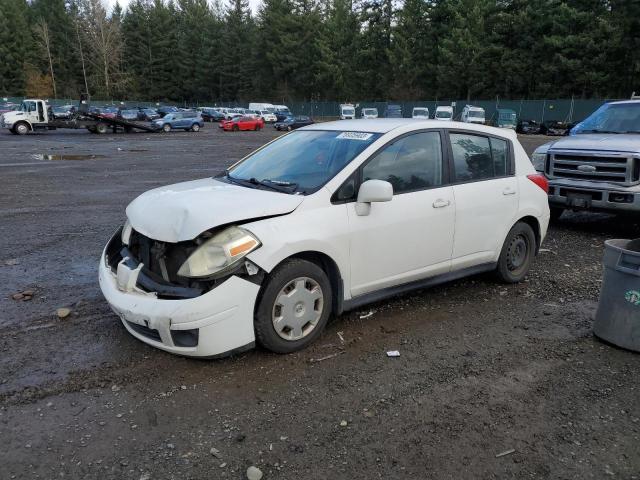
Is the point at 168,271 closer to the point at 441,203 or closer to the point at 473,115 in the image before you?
the point at 441,203

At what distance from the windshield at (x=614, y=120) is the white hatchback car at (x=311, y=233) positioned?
4.00m

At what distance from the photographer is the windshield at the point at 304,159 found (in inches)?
165

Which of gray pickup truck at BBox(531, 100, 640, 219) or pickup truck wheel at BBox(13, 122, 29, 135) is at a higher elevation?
gray pickup truck at BBox(531, 100, 640, 219)

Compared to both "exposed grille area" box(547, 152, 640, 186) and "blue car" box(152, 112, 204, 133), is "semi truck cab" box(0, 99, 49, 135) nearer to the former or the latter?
"blue car" box(152, 112, 204, 133)

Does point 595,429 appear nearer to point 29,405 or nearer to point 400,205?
point 400,205

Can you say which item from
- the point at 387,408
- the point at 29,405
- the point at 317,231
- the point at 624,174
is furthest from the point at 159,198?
the point at 624,174

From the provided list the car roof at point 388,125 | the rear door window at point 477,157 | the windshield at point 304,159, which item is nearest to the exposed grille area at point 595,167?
the rear door window at point 477,157

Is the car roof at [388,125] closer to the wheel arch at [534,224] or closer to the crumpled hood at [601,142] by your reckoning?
the wheel arch at [534,224]

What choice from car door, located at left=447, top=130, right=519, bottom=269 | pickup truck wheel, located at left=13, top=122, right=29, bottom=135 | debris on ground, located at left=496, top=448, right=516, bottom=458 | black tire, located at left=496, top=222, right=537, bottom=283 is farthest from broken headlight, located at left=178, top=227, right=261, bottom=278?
pickup truck wheel, located at left=13, top=122, right=29, bottom=135

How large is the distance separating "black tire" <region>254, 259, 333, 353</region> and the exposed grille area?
215 inches

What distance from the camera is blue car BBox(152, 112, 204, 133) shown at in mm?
38344

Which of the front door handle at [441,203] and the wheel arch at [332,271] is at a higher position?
the front door handle at [441,203]

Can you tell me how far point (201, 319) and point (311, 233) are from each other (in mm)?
1000

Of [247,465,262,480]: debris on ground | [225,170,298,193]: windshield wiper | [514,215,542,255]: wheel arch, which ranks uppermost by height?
[225,170,298,193]: windshield wiper
